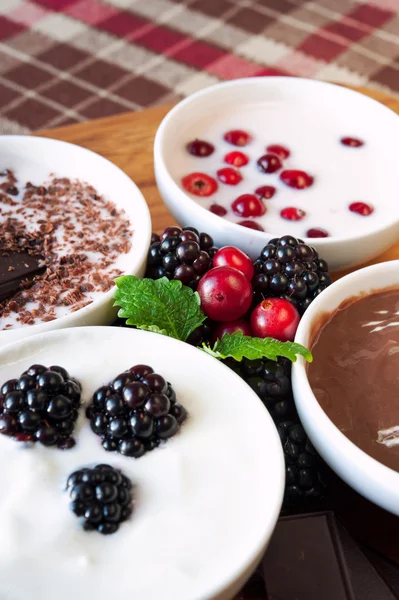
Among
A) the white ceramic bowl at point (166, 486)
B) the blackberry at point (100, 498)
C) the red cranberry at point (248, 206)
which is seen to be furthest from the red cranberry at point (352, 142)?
the blackberry at point (100, 498)

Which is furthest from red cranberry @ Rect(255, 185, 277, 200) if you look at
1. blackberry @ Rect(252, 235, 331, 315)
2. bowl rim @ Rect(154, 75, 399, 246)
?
blackberry @ Rect(252, 235, 331, 315)

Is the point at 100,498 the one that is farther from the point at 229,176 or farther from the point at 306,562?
the point at 229,176

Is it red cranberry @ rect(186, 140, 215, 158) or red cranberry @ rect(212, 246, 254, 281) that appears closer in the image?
red cranberry @ rect(212, 246, 254, 281)

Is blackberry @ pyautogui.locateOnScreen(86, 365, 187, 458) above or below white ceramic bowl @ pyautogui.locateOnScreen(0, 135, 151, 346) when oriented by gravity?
above

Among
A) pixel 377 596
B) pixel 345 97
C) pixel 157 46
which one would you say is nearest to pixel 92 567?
pixel 377 596

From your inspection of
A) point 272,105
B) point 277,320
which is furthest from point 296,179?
point 277,320

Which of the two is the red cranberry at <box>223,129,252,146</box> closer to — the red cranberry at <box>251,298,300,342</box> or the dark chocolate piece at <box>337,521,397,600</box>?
the red cranberry at <box>251,298,300,342</box>

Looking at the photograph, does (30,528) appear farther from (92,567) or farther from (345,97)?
(345,97)

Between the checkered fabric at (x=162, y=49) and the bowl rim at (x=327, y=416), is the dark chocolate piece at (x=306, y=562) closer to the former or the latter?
the bowl rim at (x=327, y=416)
